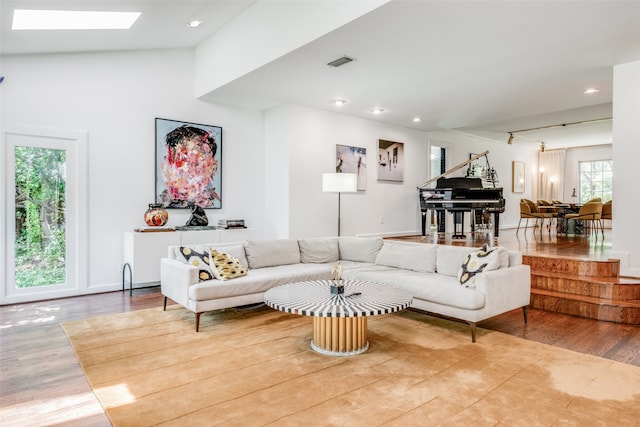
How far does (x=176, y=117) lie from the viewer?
5.68m

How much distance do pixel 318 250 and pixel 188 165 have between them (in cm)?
234

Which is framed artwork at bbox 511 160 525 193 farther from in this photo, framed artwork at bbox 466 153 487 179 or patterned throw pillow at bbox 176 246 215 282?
patterned throw pillow at bbox 176 246 215 282

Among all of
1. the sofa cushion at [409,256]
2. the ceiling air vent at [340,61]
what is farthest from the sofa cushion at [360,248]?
the ceiling air vent at [340,61]

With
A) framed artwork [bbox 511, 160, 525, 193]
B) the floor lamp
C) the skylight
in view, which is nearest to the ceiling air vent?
the floor lamp

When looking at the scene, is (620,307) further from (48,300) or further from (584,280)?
(48,300)

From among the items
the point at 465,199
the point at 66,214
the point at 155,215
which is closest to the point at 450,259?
the point at 465,199

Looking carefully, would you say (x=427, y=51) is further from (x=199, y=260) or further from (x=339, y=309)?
(x=199, y=260)

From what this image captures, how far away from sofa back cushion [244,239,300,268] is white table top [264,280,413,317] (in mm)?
1154

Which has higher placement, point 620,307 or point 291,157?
point 291,157

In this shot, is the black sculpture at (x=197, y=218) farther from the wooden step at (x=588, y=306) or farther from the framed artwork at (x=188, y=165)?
the wooden step at (x=588, y=306)

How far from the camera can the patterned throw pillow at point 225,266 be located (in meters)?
3.80

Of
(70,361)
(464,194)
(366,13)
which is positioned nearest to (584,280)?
(464,194)

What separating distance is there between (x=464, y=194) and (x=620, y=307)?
128 inches

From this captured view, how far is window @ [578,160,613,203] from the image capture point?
11.4 m
